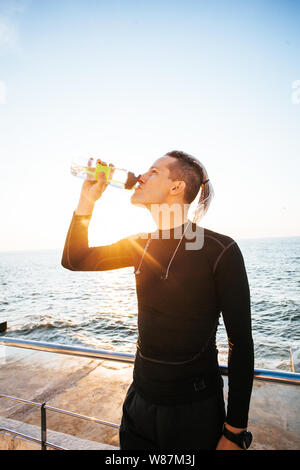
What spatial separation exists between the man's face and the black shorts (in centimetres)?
114

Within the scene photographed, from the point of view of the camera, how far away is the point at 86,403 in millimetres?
4074

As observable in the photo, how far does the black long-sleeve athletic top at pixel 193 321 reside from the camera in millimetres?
1289

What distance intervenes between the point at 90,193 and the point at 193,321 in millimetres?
1085

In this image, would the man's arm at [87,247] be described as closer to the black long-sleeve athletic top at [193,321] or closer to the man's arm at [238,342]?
the black long-sleeve athletic top at [193,321]

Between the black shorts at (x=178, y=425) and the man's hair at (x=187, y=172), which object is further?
the man's hair at (x=187, y=172)

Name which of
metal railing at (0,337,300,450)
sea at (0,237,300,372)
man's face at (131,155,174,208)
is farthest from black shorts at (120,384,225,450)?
sea at (0,237,300,372)

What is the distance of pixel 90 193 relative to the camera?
5.99ft

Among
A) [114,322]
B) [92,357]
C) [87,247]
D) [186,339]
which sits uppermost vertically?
[87,247]

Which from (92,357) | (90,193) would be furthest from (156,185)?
(92,357)

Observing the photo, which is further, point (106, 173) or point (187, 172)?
point (106, 173)

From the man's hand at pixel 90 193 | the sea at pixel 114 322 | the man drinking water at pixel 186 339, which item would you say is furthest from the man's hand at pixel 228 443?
the sea at pixel 114 322

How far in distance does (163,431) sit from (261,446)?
2.68 m

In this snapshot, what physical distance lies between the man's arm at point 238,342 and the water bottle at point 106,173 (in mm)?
1080

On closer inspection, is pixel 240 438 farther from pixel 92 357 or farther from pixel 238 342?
pixel 92 357
